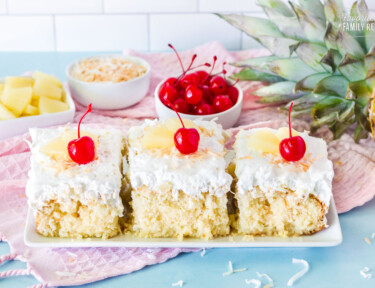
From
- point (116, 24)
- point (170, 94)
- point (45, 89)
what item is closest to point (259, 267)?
point (170, 94)

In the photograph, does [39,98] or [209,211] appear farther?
[39,98]

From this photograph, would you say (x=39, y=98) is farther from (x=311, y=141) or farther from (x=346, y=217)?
(x=346, y=217)

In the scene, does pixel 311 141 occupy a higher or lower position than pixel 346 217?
higher

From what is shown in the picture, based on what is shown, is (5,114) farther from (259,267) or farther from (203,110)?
(259,267)

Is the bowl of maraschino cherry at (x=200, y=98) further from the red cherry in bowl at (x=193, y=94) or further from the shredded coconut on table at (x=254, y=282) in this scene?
the shredded coconut on table at (x=254, y=282)

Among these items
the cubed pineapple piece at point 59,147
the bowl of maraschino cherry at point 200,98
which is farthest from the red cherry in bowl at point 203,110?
the cubed pineapple piece at point 59,147

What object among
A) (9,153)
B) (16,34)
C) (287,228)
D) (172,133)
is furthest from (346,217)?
(16,34)
